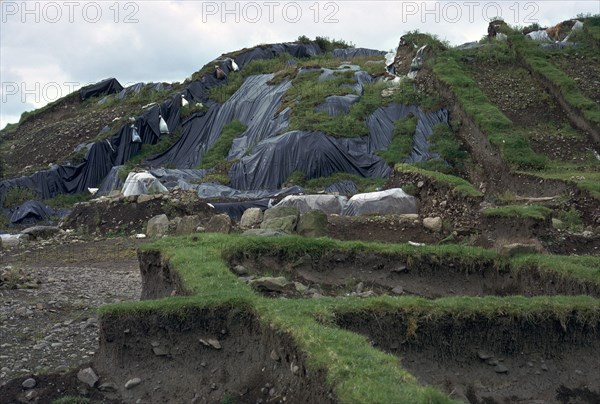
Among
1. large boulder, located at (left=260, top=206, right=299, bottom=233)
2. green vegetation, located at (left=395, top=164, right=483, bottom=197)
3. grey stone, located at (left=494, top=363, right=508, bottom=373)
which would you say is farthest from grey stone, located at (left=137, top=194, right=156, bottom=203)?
grey stone, located at (left=494, top=363, right=508, bottom=373)

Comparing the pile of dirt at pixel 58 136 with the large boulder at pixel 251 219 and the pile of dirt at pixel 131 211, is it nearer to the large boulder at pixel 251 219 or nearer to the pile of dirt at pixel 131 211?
the pile of dirt at pixel 131 211

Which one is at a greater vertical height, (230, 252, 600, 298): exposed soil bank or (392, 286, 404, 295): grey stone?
(230, 252, 600, 298): exposed soil bank

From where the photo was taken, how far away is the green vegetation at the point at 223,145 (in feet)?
79.0

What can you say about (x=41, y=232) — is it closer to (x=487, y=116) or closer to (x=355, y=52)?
(x=487, y=116)

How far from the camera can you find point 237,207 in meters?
18.0

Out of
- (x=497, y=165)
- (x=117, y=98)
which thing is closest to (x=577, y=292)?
(x=497, y=165)

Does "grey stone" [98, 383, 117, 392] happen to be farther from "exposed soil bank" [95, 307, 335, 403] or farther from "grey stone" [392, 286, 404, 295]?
"grey stone" [392, 286, 404, 295]

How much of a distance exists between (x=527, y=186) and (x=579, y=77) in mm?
7459

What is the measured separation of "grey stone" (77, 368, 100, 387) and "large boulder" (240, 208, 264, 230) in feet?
24.6

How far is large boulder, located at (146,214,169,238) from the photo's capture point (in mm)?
16073

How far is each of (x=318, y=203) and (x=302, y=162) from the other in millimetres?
4581

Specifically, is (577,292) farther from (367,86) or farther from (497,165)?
(367,86)

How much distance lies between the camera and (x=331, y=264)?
1027cm

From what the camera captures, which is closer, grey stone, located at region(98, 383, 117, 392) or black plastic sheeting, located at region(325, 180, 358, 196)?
grey stone, located at region(98, 383, 117, 392)
